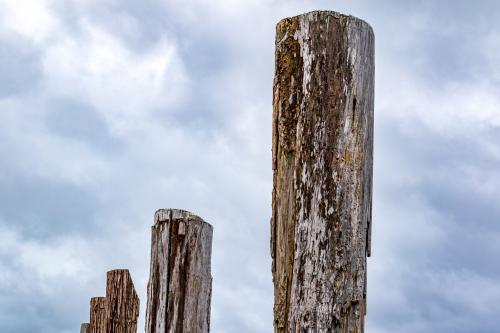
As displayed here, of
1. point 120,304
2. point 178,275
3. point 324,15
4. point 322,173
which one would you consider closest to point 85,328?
point 120,304

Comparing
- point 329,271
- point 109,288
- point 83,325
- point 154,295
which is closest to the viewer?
point 329,271

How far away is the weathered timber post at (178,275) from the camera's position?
680 centimetres

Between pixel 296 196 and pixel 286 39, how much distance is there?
2.92ft

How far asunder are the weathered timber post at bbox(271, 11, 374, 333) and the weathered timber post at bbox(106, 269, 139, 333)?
435 centimetres

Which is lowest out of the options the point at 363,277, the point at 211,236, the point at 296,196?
the point at 363,277

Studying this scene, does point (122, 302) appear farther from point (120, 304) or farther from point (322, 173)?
point (322, 173)

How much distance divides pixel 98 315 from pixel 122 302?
438 mm

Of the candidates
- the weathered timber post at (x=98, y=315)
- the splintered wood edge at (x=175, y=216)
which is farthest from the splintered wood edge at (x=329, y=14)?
the weathered timber post at (x=98, y=315)

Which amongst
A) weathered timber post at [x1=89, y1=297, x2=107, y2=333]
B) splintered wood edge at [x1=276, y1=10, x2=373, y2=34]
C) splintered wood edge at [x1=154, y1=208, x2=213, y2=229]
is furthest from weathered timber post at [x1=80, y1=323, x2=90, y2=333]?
splintered wood edge at [x1=276, y1=10, x2=373, y2=34]

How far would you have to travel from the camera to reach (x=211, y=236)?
7156 millimetres

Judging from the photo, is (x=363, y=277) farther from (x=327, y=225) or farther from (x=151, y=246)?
(x=151, y=246)

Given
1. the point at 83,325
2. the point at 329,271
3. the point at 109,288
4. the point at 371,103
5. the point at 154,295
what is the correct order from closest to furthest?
the point at 329,271
the point at 371,103
the point at 154,295
the point at 109,288
the point at 83,325

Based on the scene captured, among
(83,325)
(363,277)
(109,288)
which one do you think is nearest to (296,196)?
(363,277)

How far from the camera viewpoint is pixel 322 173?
433cm
